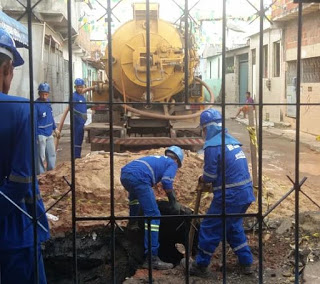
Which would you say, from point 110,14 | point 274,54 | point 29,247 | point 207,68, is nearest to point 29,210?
point 29,247

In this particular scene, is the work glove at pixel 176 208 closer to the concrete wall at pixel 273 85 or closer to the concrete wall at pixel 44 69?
the concrete wall at pixel 44 69

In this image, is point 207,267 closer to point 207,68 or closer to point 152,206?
point 152,206

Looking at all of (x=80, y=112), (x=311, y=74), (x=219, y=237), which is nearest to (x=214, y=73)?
(x=311, y=74)

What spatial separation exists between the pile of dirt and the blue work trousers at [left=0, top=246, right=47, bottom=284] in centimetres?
269

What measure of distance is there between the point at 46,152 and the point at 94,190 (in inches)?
86.6

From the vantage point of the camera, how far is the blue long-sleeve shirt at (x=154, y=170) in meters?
5.16

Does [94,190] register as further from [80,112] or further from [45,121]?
[80,112]

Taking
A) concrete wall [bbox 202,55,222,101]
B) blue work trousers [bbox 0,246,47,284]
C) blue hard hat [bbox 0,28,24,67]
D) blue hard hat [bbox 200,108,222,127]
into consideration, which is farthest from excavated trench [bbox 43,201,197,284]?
concrete wall [bbox 202,55,222,101]

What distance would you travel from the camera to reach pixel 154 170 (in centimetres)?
524

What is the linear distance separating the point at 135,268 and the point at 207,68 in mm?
33546

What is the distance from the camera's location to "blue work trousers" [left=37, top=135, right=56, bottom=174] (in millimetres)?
8016

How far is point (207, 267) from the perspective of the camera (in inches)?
185

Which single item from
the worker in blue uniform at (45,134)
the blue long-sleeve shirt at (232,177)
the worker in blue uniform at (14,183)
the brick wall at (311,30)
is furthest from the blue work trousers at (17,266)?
the brick wall at (311,30)

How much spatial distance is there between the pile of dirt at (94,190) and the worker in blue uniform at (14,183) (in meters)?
2.73
